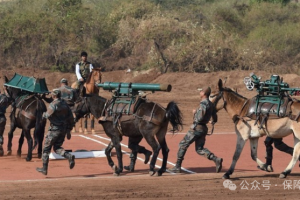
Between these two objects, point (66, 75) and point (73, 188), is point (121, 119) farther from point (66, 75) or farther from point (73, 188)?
point (66, 75)

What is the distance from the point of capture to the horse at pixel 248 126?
1548 cm

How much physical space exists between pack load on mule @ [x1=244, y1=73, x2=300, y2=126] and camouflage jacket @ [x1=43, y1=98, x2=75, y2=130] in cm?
407

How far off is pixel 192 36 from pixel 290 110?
83.3 ft

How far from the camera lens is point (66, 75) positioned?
36906mm

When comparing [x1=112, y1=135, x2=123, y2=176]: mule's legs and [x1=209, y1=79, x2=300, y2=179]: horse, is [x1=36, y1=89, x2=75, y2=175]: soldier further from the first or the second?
[x1=209, y1=79, x2=300, y2=179]: horse

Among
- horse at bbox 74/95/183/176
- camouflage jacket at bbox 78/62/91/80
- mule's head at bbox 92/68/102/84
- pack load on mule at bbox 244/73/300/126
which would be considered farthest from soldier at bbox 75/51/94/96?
pack load on mule at bbox 244/73/300/126

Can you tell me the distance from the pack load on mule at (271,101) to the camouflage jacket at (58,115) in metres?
4.07

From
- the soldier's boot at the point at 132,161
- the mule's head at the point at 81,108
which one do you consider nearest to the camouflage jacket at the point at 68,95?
the mule's head at the point at 81,108

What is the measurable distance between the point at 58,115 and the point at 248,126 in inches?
166

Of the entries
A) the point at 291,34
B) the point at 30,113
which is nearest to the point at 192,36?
the point at 291,34

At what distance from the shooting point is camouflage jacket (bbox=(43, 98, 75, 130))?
630 inches

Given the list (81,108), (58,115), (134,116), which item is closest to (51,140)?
(58,115)

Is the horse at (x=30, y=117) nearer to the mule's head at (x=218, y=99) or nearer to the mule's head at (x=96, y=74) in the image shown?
the mule's head at (x=96, y=74)

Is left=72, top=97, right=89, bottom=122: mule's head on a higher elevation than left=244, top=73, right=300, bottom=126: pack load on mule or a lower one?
lower
